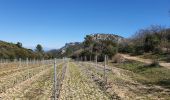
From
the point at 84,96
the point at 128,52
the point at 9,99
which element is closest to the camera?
the point at 9,99

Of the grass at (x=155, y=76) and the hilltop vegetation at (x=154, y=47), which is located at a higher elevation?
the hilltop vegetation at (x=154, y=47)

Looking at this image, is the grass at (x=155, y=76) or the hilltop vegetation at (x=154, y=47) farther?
the hilltop vegetation at (x=154, y=47)

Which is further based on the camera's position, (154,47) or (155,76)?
(154,47)

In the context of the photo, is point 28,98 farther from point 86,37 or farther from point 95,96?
point 86,37

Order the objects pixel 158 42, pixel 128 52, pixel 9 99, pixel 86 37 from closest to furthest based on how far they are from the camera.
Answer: pixel 9 99 → pixel 158 42 → pixel 128 52 → pixel 86 37

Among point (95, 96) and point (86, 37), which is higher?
point (86, 37)

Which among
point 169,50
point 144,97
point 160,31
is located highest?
point 160,31

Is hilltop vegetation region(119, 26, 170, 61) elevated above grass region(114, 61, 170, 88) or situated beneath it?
elevated above

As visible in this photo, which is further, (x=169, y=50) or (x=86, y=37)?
(x=86, y=37)

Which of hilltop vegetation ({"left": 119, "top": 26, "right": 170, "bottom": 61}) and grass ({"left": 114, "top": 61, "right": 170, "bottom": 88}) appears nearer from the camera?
grass ({"left": 114, "top": 61, "right": 170, "bottom": 88})

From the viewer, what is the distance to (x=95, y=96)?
59.0 ft

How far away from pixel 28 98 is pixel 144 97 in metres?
5.92

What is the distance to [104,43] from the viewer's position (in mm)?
101938

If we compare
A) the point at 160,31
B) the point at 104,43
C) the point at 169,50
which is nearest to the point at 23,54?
the point at 104,43
